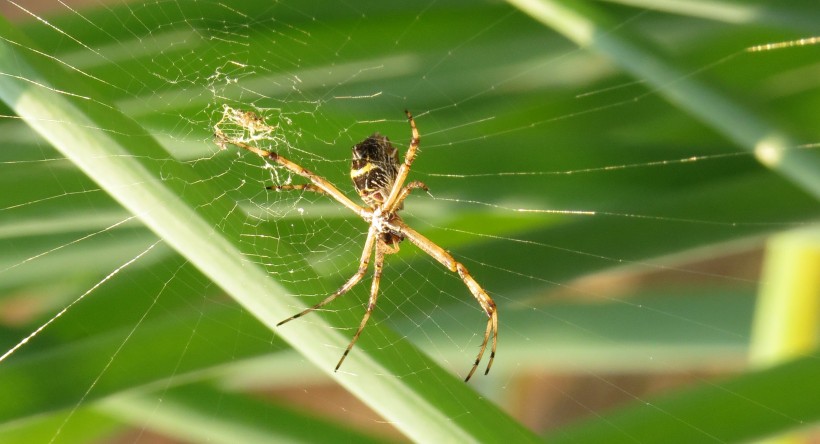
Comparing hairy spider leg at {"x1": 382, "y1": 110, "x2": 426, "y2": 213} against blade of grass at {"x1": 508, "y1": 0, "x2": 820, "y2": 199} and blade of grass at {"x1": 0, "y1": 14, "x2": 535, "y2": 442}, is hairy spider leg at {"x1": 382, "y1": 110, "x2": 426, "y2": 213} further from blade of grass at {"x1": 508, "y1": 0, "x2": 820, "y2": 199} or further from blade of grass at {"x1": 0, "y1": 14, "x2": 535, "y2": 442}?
blade of grass at {"x1": 0, "y1": 14, "x2": 535, "y2": 442}

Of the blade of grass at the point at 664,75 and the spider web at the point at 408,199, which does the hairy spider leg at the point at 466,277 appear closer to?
the spider web at the point at 408,199

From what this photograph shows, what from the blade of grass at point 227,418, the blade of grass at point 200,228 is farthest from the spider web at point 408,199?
the blade of grass at point 200,228

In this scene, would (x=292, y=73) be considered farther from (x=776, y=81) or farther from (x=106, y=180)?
(x=776, y=81)

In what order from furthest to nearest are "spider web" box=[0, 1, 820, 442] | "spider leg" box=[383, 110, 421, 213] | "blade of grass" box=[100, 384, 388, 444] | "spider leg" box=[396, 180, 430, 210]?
"spider leg" box=[396, 180, 430, 210] → "spider leg" box=[383, 110, 421, 213] → "blade of grass" box=[100, 384, 388, 444] → "spider web" box=[0, 1, 820, 442]

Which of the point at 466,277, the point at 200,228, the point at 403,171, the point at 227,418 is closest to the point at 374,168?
the point at 403,171

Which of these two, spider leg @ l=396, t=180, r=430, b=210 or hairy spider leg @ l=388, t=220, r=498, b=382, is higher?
spider leg @ l=396, t=180, r=430, b=210

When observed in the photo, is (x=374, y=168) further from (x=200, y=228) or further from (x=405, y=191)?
(x=200, y=228)

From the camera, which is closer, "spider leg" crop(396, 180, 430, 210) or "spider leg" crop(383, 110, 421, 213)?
"spider leg" crop(383, 110, 421, 213)

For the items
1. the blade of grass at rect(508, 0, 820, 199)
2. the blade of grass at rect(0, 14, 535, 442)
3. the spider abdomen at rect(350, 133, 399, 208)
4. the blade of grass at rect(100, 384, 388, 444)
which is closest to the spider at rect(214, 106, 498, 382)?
the spider abdomen at rect(350, 133, 399, 208)
